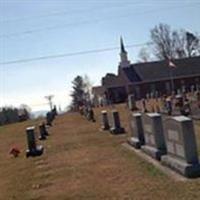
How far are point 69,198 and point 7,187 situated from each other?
3297 mm

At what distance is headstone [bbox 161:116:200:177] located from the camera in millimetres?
12273

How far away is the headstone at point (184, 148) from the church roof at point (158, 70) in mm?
73710

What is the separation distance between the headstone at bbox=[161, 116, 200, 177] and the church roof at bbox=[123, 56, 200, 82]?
73.7 metres

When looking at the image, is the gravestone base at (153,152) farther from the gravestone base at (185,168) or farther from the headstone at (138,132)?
the gravestone base at (185,168)

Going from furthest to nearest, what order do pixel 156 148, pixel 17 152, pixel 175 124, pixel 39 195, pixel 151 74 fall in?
pixel 151 74
pixel 17 152
pixel 156 148
pixel 175 124
pixel 39 195

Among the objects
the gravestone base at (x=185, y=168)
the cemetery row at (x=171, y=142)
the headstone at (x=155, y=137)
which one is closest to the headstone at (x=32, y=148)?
the cemetery row at (x=171, y=142)

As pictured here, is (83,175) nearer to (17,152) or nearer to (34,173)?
(34,173)

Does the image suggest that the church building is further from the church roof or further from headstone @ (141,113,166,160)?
headstone @ (141,113,166,160)

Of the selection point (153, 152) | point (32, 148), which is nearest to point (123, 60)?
point (32, 148)

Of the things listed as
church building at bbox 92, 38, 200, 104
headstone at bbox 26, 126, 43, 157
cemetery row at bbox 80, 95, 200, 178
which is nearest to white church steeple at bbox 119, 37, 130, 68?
church building at bbox 92, 38, 200, 104

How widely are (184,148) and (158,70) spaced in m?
76.2

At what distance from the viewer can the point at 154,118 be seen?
15.9 meters

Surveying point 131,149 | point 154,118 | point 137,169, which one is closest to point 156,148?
point 154,118

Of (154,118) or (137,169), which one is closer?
(137,169)
